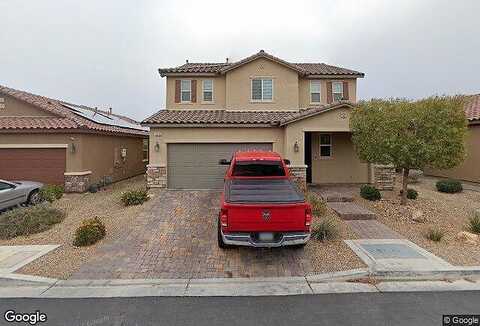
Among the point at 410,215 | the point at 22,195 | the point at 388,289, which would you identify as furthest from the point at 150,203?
the point at 410,215

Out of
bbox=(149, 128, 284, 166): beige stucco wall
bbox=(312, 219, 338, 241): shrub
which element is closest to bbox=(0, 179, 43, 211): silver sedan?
bbox=(149, 128, 284, 166): beige stucco wall

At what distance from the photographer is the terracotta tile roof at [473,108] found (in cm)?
1496

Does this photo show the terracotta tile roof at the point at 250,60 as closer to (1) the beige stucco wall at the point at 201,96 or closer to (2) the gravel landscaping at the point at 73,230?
(1) the beige stucco wall at the point at 201,96

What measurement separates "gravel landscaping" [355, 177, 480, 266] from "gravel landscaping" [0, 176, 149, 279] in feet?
27.6

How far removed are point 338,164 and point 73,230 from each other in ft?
40.6

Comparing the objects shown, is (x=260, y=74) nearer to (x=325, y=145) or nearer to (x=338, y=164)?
(x=325, y=145)

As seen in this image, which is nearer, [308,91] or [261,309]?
[261,309]

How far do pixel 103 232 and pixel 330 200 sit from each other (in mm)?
8258

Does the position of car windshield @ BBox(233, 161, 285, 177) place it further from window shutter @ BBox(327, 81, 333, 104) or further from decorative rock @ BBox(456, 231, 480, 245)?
window shutter @ BBox(327, 81, 333, 104)

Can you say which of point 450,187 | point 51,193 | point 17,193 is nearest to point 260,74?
point 450,187

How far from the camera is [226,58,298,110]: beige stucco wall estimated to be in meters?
16.1

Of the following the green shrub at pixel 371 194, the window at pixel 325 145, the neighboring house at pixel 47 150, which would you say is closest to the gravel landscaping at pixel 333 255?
the green shrub at pixel 371 194

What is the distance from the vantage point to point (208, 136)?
13.6 metres

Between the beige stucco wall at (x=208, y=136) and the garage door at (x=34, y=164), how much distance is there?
4.68 meters
